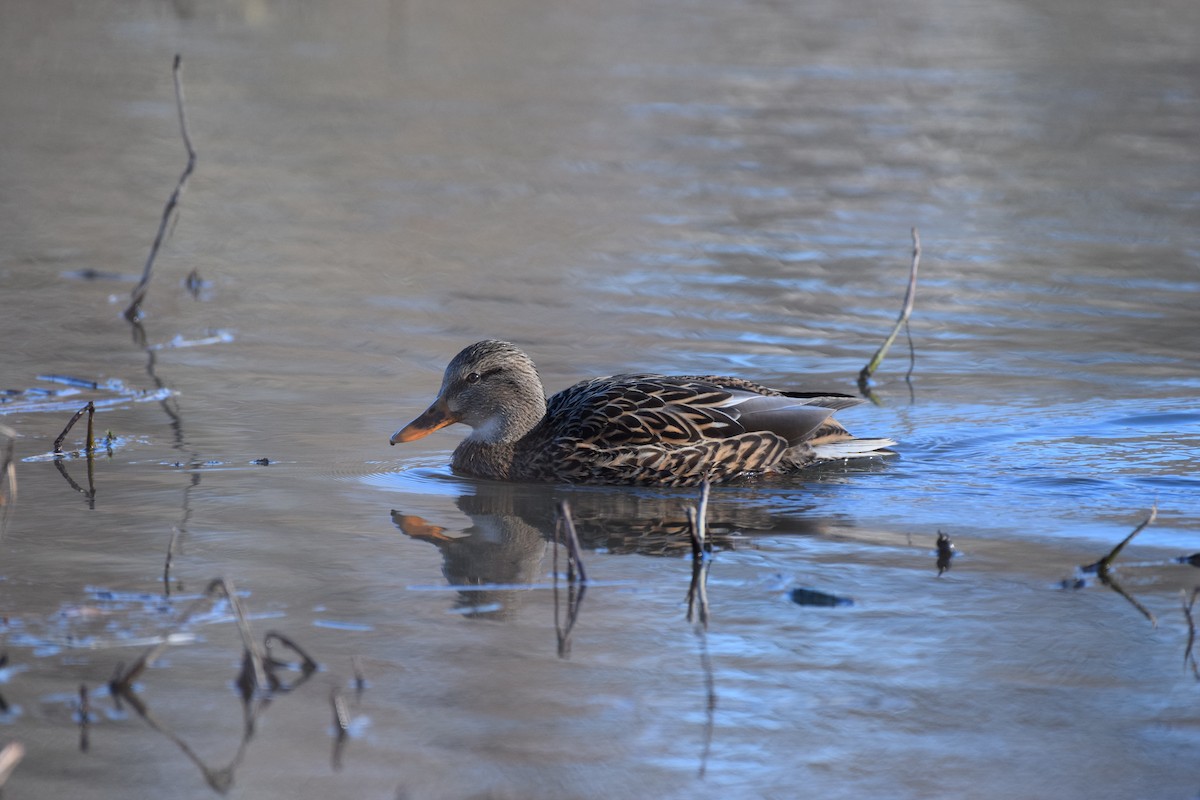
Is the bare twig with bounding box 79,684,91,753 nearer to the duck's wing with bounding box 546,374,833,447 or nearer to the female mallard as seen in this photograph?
the female mallard

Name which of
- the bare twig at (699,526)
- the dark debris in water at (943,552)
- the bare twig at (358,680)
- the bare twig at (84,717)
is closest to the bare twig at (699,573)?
the bare twig at (699,526)

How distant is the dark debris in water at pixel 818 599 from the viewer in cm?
604

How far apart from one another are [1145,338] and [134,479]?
20.9 ft

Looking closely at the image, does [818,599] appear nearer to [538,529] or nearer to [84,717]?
[538,529]

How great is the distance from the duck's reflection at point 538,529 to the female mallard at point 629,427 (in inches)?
4.9

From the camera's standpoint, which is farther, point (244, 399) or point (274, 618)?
point (244, 399)

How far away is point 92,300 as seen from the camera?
11.6 m

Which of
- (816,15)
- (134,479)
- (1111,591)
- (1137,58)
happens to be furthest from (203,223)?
(816,15)

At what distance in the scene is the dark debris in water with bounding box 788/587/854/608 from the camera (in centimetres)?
604

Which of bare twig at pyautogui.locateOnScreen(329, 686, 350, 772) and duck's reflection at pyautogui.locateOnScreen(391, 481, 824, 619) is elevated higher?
duck's reflection at pyautogui.locateOnScreen(391, 481, 824, 619)

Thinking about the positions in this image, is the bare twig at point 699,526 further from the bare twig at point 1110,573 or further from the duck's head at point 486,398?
the duck's head at point 486,398

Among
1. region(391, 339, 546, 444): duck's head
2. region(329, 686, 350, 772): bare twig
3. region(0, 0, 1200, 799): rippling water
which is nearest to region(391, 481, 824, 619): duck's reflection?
region(0, 0, 1200, 799): rippling water

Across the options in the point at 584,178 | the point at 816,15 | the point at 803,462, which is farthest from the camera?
the point at 816,15

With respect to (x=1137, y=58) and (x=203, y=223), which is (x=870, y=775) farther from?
(x=1137, y=58)
